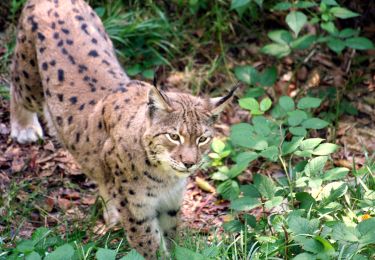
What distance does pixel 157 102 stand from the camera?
16.3 ft

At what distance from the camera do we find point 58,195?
6.64 metres

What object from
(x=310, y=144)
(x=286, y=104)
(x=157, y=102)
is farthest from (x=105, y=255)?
(x=286, y=104)

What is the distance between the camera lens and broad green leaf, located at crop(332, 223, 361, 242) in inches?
175

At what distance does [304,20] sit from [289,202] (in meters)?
2.00

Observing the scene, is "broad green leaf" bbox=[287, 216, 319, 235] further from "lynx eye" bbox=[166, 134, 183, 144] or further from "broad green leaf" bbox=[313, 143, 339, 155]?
"lynx eye" bbox=[166, 134, 183, 144]

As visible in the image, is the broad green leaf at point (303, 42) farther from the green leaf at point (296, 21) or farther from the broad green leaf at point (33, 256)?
the broad green leaf at point (33, 256)

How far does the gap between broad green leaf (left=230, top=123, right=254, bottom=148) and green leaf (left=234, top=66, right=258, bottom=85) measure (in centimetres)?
184

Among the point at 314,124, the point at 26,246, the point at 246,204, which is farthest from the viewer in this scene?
the point at 314,124

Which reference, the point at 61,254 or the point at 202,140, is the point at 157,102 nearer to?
the point at 202,140

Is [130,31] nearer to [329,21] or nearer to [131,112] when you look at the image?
[329,21]

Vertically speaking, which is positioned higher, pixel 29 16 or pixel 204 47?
pixel 29 16

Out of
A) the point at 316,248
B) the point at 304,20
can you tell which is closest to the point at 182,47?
the point at 304,20

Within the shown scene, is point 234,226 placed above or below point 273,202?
below

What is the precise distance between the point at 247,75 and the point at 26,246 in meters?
3.20
